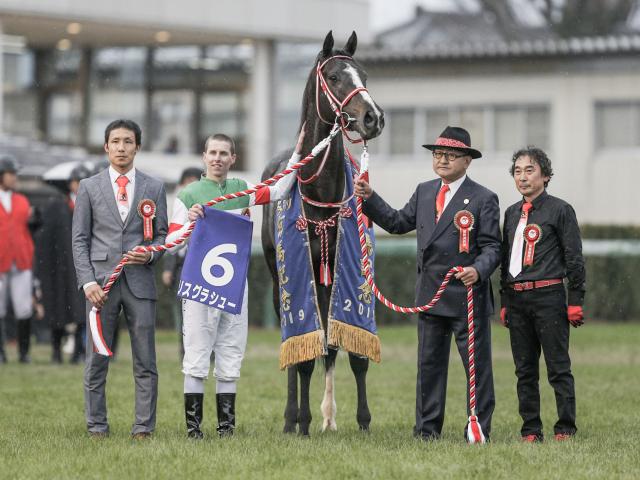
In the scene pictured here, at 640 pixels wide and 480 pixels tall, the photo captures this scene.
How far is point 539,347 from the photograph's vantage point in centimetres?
811

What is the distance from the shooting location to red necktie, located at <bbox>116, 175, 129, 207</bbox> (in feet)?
25.9

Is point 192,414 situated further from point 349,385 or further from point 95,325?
point 349,385

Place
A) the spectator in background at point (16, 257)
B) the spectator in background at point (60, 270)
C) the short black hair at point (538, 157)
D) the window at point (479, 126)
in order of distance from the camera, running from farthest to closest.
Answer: the window at point (479, 126) → the spectator in background at point (16, 257) → the spectator in background at point (60, 270) → the short black hair at point (538, 157)

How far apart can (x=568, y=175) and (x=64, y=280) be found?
16273mm

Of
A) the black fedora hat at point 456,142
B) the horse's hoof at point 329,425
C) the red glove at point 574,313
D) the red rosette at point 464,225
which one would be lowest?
the horse's hoof at point 329,425

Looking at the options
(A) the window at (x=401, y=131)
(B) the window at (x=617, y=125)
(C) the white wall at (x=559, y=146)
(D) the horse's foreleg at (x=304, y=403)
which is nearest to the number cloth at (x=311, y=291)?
(D) the horse's foreleg at (x=304, y=403)

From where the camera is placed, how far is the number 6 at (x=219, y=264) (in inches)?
308

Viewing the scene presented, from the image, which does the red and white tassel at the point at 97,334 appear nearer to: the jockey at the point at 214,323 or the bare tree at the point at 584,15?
the jockey at the point at 214,323

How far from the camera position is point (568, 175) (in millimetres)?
27953

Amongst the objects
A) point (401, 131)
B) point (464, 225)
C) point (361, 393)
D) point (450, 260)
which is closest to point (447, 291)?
point (450, 260)

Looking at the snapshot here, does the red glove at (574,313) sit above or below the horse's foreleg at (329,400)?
above

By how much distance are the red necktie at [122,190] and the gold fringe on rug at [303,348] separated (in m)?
1.37

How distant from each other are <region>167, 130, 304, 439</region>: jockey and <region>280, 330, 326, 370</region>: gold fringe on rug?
309mm

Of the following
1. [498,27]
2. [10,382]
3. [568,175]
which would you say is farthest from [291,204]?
[498,27]
